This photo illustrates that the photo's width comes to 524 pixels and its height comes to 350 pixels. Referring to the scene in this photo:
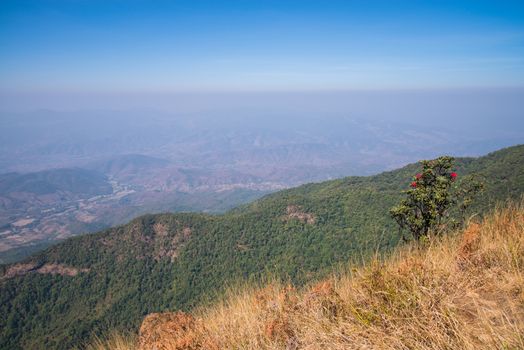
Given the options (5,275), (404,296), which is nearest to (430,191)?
(404,296)

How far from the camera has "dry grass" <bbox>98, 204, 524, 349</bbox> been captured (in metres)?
2.67

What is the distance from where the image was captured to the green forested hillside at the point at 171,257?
162ft

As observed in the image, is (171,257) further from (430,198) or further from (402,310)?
(402,310)

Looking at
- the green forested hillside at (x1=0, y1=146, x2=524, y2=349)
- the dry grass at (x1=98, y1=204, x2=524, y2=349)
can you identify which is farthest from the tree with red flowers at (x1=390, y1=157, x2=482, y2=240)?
the green forested hillside at (x1=0, y1=146, x2=524, y2=349)

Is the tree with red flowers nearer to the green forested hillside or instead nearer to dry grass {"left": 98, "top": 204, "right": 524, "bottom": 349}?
dry grass {"left": 98, "top": 204, "right": 524, "bottom": 349}

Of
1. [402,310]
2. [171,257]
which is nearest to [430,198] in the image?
[402,310]

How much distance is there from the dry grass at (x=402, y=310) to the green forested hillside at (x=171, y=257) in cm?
4332

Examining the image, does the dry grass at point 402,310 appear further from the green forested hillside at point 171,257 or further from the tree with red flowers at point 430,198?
the green forested hillside at point 171,257

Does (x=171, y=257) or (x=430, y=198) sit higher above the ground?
(x=430, y=198)

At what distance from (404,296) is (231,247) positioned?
57.8 meters

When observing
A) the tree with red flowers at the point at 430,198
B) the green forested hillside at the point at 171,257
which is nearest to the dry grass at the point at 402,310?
the tree with red flowers at the point at 430,198

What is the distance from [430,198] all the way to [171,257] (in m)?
59.6

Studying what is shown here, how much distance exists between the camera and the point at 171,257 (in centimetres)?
6288

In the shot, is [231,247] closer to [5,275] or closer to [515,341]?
[5,275]
